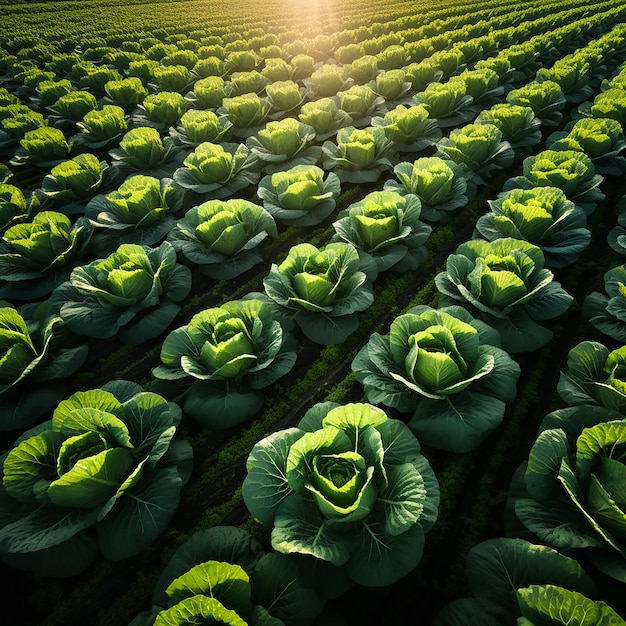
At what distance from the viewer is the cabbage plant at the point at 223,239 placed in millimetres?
4293

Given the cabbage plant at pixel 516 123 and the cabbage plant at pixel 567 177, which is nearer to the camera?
the cabbage plant at pixel 567 177

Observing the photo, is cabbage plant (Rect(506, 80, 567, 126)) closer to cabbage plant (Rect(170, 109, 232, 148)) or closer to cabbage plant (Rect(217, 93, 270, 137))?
cabbage plant (Rect(217, 93, 270, 137))

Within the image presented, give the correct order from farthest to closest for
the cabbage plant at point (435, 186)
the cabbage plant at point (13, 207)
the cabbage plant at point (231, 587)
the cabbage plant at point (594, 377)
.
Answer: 1. the cabbage plant at point (13, 207)
2. the cabbage plant at point (435, 186)
3. the cabbage plant at point (594, 377)
4. the cabbage plant at point (231, 587)

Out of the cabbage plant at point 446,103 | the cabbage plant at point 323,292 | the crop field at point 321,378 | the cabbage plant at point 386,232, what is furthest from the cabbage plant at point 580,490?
the cabbage plant at point 446,103

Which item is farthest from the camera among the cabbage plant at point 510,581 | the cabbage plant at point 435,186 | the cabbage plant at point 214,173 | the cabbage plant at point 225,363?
the cabbage plant at point 214,173

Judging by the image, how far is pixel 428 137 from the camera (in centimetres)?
623

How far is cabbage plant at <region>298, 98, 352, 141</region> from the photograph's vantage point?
6355mm

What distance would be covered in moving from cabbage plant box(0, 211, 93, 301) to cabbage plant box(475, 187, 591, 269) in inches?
186

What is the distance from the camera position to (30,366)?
3252 mm

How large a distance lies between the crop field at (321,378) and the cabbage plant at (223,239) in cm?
3

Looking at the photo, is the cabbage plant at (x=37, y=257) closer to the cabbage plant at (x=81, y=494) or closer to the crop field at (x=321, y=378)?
the crop field at (x=321, y=378)

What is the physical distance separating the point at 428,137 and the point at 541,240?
2.99m

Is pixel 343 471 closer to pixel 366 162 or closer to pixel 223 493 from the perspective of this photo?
pixel 223 493

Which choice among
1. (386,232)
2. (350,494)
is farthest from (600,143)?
(350,494)
